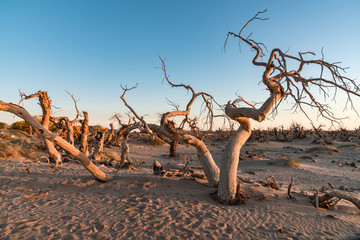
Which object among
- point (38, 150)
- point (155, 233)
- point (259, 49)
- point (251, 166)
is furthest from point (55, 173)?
point (251, 166)

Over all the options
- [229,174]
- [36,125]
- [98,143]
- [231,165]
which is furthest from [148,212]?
[98,143]

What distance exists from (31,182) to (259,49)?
23.2ft

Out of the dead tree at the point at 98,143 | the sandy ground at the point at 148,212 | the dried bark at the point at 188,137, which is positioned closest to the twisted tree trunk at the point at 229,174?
the sandy ground at the point at 148,212

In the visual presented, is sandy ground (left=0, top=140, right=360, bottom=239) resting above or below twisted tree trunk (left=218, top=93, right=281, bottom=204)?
below

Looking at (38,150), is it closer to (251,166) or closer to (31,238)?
(31,238)

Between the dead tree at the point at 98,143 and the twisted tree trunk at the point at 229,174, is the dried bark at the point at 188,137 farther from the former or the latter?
the dead tree at the point at 98,143

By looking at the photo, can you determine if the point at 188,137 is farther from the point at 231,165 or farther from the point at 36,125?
the point at 36,125

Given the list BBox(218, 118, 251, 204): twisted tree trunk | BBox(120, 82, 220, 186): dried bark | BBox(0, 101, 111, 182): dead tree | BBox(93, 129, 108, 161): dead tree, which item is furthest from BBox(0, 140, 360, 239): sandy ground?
BBox(93, 129, 108, 161): dead tree

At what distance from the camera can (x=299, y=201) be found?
18.4ft

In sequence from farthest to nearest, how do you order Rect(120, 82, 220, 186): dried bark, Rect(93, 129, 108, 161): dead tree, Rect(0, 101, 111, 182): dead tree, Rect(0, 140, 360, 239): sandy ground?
Rect(93, 129, 108, 161): dead tree < Rect(120, 82, 220, 186): dried bark < Rect(0, 101, 111, 182): dead tree < Rect(0, 140, 360, 239): sandy ground

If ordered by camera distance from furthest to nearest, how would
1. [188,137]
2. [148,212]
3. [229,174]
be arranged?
[188,137], [229,174], [148,212]

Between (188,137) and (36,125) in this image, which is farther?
(188,137)

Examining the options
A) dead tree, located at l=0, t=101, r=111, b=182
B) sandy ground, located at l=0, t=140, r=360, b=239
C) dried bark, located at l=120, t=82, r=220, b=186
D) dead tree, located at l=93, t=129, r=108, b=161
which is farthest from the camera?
dead tree, located at l=93, t=129, r=108, b=161

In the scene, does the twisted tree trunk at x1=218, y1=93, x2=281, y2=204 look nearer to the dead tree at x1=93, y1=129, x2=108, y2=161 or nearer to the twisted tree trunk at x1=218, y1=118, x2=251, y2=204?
the twisted tree trunk at x1=218, y1=118, x2=251, y2=204
